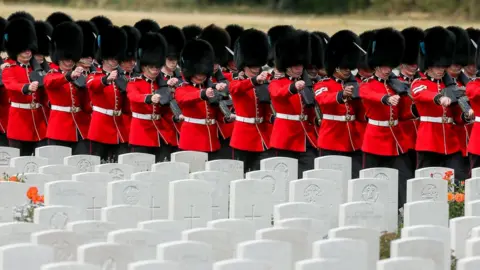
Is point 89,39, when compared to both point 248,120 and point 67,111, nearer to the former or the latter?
point 67,111

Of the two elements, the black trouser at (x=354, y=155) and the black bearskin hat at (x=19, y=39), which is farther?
the black bearskin hat at (x=19, y=39)

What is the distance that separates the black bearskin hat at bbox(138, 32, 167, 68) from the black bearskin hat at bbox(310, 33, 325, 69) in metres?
1.29

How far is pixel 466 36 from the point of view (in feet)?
43.4

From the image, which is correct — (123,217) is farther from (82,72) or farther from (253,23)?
(253,23)

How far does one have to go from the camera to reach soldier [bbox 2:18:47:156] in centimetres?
1333

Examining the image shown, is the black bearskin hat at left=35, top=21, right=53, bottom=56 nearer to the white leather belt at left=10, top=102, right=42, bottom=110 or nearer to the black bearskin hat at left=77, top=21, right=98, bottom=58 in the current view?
the black bearskin hat at left=77, top=21, right=98, bottom=58

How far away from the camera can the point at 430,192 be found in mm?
9562

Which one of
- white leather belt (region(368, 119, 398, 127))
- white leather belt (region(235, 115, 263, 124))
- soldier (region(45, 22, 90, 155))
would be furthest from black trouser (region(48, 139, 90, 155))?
white leather belt (region(368, 119, 398, 127))

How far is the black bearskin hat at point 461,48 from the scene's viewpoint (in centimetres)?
1273

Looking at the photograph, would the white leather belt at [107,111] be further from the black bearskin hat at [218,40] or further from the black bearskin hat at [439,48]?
the black bearskin hat at [439,48]

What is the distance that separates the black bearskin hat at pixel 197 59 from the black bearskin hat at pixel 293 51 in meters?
0.59

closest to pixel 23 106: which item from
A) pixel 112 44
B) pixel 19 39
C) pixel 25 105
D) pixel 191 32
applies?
pixel 25 105

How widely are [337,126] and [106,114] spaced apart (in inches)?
81.2

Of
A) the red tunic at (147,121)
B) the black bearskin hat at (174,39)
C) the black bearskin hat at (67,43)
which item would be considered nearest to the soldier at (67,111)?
the black bearskin hat at (67,43)
